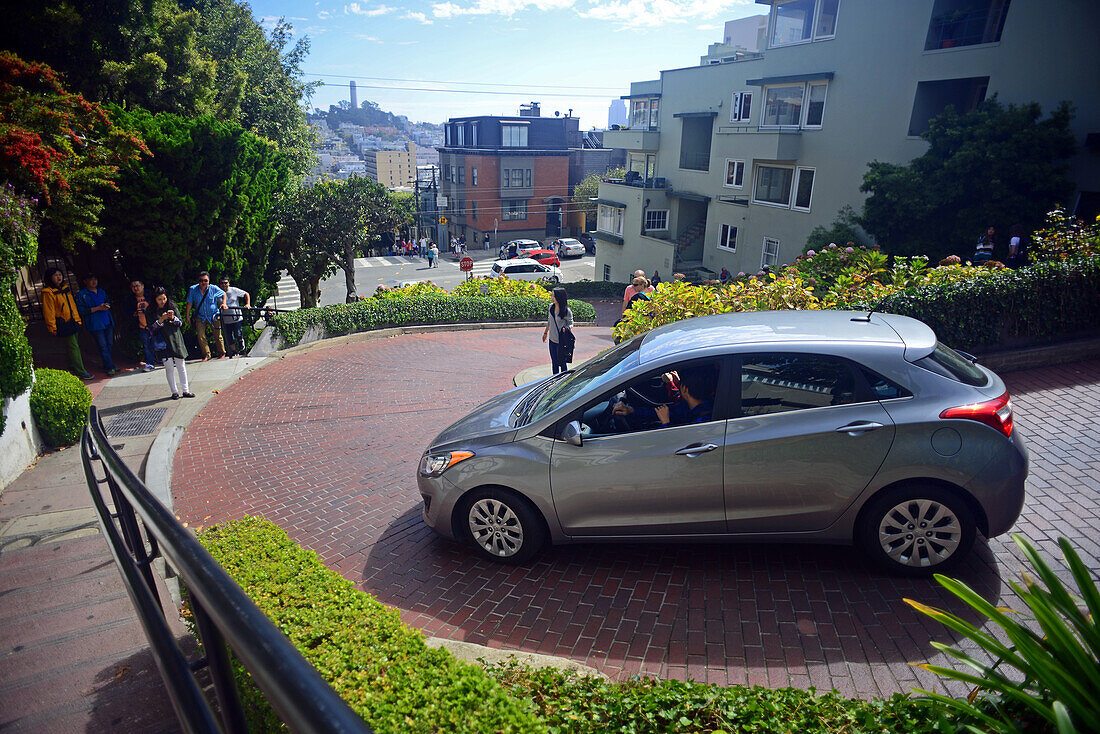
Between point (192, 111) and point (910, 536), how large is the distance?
55.1 feet

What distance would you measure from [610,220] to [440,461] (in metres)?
38.4

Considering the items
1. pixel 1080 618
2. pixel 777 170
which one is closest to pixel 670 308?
pixel 1080 618

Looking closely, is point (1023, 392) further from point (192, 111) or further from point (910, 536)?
point (192, 111)

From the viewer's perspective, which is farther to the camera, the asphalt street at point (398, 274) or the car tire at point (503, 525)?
the asphalt street at point (398, 274)

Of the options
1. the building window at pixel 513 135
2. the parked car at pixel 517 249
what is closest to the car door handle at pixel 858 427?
the parked car at pixel 517 249

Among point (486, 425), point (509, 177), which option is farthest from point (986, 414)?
point (509, 177)

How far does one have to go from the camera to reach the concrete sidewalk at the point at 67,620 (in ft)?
11.0

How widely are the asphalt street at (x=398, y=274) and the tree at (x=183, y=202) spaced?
77.9 ft

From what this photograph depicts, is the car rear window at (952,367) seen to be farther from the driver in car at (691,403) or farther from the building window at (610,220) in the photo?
the building window at (610,220)

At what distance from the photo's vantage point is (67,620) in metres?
4.20

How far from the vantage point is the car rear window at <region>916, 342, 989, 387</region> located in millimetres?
4809

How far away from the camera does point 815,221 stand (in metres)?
26.7

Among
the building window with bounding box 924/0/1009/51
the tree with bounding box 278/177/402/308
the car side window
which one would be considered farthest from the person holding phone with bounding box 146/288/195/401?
the building window with bounding box 924/0/1009/51

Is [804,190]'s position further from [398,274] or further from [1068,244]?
[398,274]
